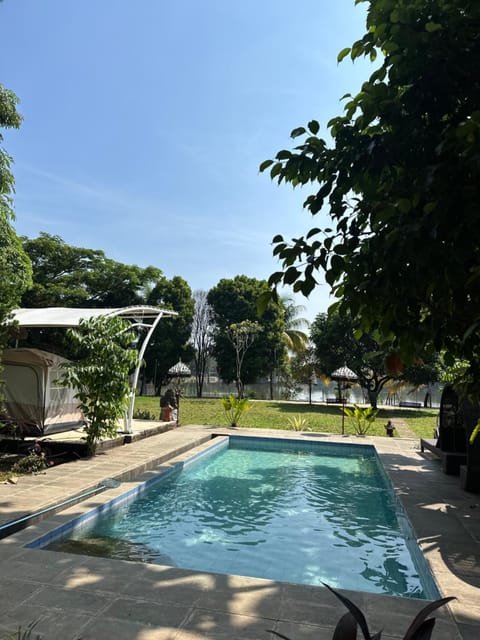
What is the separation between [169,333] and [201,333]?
12.7 feet

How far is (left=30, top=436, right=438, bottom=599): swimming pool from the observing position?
4.81 metres

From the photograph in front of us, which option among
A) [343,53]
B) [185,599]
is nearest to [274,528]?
[185,599]

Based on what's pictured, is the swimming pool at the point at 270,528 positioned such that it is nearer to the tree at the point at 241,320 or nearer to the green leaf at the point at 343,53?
the green leaf at the point at 343,53

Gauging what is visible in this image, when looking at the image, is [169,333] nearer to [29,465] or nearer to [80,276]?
[80,276]

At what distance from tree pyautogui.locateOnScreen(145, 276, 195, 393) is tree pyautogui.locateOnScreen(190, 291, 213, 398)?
66.0 inches

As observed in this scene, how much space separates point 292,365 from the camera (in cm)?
3584

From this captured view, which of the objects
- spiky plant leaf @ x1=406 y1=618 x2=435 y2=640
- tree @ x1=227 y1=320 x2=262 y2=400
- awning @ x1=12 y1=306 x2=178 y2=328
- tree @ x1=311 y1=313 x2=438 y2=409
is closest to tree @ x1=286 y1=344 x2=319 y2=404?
tree @ x1=227 y1=320 x2=262 y2=400

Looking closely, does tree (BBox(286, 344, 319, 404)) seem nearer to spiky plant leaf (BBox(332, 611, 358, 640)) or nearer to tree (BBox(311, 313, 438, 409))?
tree (BBox(311, 313, 438, 409))

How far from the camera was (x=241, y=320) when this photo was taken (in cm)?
3628

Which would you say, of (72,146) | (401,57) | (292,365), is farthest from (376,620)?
(292,365)

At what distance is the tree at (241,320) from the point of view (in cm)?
3419

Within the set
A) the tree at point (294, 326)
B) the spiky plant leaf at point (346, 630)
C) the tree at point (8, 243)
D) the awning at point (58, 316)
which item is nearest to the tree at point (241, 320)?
the tree at point (294, 326)

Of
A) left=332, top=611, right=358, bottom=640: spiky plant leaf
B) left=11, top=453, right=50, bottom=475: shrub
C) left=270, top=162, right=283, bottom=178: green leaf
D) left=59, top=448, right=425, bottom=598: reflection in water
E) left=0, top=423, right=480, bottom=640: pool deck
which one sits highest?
left=270, top=162, right=283, bottom=178: green leaf

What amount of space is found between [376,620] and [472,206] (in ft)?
9.42
